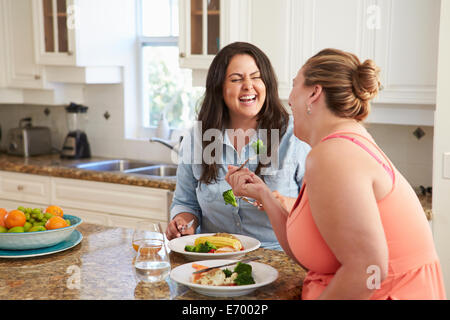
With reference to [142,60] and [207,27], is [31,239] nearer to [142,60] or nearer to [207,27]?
[207,27]

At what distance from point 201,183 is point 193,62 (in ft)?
4.07

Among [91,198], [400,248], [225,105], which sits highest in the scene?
[225,105]

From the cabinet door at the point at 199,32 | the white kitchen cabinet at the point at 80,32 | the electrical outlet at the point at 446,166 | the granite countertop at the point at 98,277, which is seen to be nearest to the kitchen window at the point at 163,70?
the white kitchen cabinet at the point at 80,32

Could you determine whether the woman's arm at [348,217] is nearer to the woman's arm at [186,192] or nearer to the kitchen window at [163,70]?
the woman's arm at [186,192]

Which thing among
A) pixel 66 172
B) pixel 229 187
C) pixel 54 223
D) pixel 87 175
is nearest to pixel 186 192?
pixel 229 187

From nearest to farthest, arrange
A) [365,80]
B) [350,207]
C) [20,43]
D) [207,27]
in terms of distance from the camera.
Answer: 1. [350,207]
2. [365,80]
3. [207,27]
4. [20,43]

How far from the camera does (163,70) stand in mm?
4113

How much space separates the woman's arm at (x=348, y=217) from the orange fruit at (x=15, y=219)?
99 cm

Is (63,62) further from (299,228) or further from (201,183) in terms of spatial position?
(299,228)

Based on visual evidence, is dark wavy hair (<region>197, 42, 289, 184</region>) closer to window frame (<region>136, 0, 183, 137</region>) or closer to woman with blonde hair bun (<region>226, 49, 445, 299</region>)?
woman with blonde hair bun (<region>226, 49, 445, 299</region>)

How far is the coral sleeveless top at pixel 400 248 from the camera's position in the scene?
4.33 ft

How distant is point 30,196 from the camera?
386cm

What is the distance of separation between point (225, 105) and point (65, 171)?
167 cm

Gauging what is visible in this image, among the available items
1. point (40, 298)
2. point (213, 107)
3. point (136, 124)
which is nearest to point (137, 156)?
point (136, 124)
